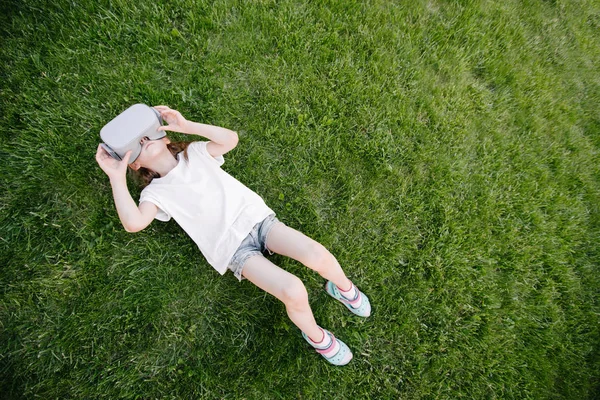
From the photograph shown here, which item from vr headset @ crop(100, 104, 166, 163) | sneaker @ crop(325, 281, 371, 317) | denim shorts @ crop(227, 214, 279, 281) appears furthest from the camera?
Result: sneaker @ crop(325, 281, 371, 317)

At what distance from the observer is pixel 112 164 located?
263 centimetres

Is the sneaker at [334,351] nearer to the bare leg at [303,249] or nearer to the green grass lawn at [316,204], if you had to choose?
the green grass lawn at [316,204]

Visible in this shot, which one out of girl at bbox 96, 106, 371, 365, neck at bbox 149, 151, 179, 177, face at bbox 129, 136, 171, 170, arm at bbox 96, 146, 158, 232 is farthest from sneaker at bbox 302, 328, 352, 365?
face at bbox 129, 136, 171, 170

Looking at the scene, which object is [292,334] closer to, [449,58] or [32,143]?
[32,143]

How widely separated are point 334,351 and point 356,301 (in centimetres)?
44

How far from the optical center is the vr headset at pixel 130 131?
2.55 meters

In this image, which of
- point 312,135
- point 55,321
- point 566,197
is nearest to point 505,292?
point 566,197

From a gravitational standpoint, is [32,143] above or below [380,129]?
below

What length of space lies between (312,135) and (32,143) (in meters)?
2.54

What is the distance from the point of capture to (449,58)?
4176 mm

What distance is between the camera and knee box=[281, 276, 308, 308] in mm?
2629

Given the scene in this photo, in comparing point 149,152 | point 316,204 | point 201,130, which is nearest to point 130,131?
point 149,152

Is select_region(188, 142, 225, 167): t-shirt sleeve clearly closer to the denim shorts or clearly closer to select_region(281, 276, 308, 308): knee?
the denim shorts

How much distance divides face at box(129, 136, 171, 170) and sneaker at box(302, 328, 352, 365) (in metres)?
1.86
